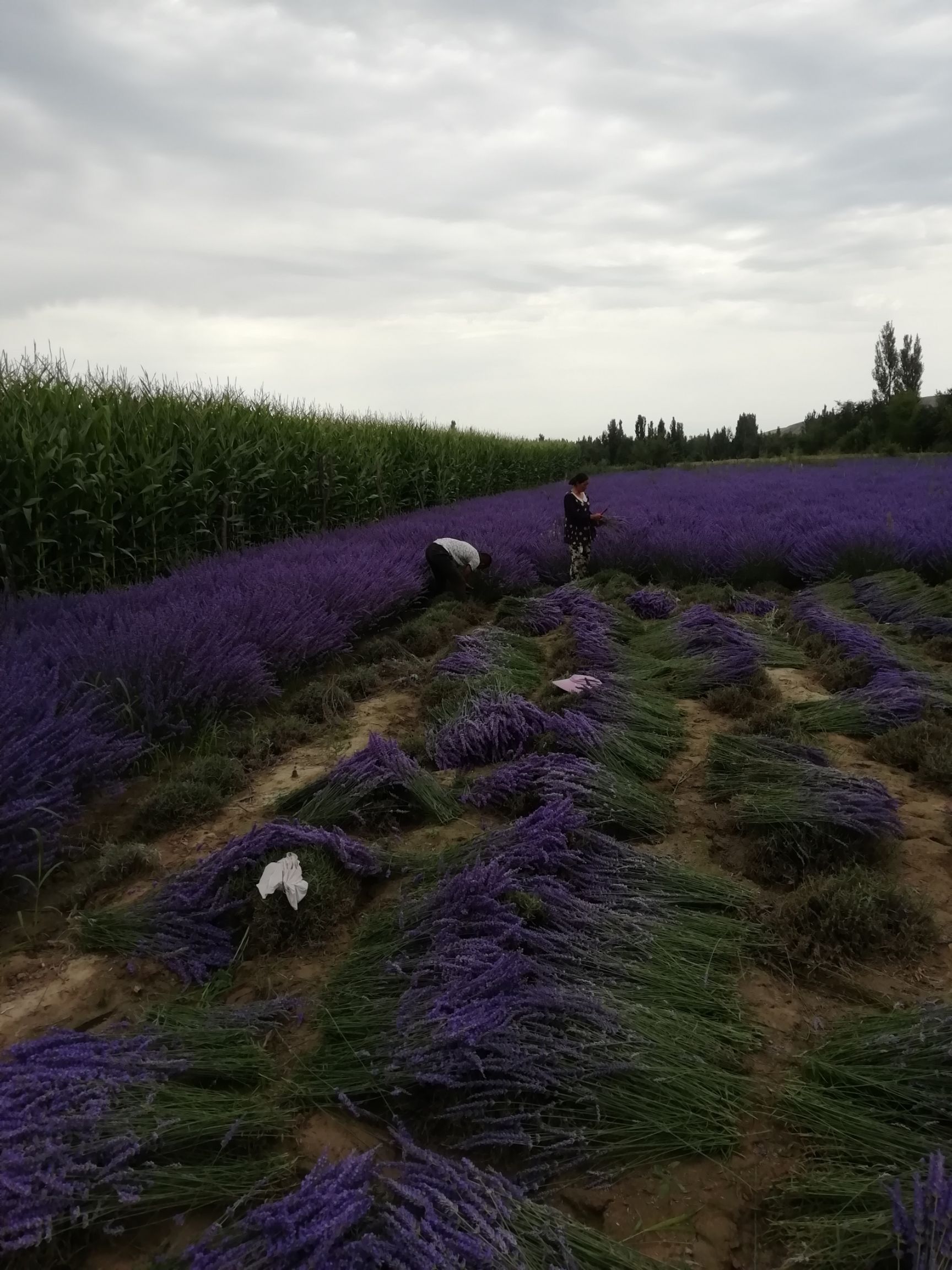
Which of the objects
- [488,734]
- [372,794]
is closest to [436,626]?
[488,734]

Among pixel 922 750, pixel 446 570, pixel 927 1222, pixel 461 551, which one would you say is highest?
pixel 461 551

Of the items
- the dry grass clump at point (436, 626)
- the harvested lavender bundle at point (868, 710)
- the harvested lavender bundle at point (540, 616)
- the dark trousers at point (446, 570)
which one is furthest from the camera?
the dark trousers at point (446, 570)

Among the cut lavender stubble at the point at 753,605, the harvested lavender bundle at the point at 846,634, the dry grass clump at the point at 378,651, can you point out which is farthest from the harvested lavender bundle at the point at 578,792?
the cut lavender stubble at the point at 753,605

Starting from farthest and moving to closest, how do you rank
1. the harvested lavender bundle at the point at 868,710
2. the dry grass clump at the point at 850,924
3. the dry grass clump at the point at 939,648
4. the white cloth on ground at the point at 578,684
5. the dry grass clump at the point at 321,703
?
the dry grass clump at the point at 939,648, the dry grass clump at the point at 321,703, the white cloth on ground at the point at 578,684, the harvested lavender bundle at the point at 868,710, the dry grass clump at the point at 850,924

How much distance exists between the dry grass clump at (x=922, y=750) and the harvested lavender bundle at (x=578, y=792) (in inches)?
45.5

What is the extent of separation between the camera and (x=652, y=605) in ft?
22.0

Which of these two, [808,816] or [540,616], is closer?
[808,816]

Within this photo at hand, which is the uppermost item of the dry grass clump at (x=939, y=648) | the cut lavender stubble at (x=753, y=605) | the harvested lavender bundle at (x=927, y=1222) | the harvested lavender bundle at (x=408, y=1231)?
the cut lavender stubble at (x=753, y=605)

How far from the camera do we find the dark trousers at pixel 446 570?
7328mm

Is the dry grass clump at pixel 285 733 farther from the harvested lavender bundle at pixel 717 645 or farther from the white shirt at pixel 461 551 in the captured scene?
the white shirt at pixel 461 551

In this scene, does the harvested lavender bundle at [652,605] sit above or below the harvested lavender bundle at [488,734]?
above

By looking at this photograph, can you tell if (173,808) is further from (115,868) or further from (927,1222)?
(927,1222)

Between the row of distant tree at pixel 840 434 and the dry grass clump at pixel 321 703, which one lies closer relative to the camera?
the dry grass clump at pixel 321 703

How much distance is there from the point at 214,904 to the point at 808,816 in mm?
1992
